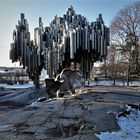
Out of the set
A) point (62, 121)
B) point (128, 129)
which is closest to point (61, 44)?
point (62, 121)

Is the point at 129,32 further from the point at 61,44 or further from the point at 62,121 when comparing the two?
the point at 62,121

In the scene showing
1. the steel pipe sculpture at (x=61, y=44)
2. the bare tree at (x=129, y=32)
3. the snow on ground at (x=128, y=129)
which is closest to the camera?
the snow on ground at (x=128, y=129)

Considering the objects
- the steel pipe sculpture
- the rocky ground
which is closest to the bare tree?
the steel pipe sculpture

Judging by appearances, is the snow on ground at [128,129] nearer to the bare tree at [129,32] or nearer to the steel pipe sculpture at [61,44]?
the steel pipe sculpture at [61,44]

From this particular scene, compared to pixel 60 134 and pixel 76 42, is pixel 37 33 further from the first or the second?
pixel 60 134

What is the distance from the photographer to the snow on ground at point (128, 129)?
9.55 m

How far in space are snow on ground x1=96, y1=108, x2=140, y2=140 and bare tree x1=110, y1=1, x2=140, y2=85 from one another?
90.5ft

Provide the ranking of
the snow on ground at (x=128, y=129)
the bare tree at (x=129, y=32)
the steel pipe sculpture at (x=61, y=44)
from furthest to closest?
1. the bare tree at (x=129, y=32)
2. the steel pipe sculpture at (x=61, y=44)
3. the snow on ground at (x=128, y=129)

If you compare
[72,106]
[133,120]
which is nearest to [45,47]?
[72,106]

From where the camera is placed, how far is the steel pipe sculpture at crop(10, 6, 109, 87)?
24703 mm

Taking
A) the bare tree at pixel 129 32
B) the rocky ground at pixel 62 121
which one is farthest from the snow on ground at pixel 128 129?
the bare tree at pixel 129 32

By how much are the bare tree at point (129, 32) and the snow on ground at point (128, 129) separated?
27.6 metres

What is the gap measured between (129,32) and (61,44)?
17.2m

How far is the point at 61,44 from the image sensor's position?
83.1 feet
